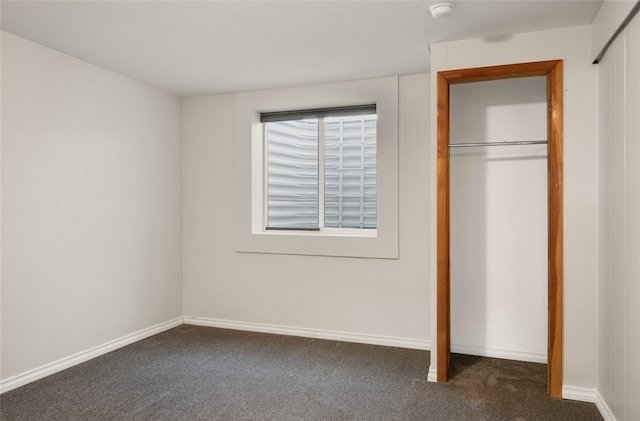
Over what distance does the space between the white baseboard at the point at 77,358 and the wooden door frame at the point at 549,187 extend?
2542 millimetres

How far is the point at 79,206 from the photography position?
125 inches

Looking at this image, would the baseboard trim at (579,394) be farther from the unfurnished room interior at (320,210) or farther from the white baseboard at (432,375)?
the white baseboard at (432,375)

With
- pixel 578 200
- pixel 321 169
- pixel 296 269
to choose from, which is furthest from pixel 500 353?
pixel 321 169

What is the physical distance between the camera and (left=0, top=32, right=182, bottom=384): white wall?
2.75 metres

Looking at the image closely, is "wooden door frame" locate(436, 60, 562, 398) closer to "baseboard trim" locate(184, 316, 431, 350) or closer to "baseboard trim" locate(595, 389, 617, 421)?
"baseboard trim" locate(595, 389, 617, 421)

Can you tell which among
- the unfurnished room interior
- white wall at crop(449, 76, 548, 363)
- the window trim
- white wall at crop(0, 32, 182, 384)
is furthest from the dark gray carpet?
the window trim

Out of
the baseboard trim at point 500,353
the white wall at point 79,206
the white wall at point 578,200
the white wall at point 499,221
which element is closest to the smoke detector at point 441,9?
the white wall at point 578,200

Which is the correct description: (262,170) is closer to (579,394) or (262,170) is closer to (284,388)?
(284,388)

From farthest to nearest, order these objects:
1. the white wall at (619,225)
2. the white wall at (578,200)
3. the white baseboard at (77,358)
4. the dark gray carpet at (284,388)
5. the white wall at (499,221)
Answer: the white wall at (499,221) < the white baseboard at (77,358) < the white wall at (578,200) < the dark gray carpet at (284,388) < the white wall at (619,225)

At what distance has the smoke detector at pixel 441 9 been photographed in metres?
2.28

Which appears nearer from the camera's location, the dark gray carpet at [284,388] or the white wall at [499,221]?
the dark gray carpet at [284,388]

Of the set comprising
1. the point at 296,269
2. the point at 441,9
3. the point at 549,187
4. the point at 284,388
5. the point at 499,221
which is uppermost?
the point at 441,9

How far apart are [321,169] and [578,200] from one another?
2.11m

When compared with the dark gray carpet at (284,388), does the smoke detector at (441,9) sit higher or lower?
higher
